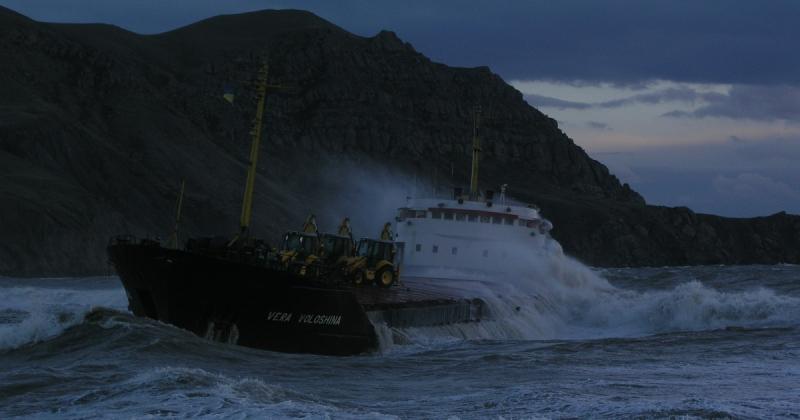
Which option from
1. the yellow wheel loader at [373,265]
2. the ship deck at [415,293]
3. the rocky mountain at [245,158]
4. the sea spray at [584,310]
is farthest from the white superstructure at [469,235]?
the rocky mountain at [245,158]

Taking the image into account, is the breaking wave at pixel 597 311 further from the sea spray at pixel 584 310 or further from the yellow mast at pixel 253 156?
the yellow mast at pixel 253 156

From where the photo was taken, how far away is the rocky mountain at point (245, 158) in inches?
3551

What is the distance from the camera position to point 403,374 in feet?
73.4

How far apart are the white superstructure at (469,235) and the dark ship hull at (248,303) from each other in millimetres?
20576

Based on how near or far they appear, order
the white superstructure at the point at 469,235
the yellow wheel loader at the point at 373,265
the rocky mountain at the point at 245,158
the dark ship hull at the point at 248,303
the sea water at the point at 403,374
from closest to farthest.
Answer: the sea water at the point at 403,374, the dark ship hull at the point at 248,303, the yellow wheel loader at the point at 373,265, the white superstructure at the point at 469,235, the rocky mountain at the point at 245,158

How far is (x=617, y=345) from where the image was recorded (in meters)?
28.5

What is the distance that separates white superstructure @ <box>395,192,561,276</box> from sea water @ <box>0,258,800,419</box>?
10655 millimetres

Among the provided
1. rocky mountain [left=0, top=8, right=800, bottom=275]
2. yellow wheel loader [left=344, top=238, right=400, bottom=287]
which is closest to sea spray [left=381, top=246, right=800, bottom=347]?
yellow wheel loader [left=344, top=238, right=400, bottom=287]

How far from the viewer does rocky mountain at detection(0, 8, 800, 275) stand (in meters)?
90.2

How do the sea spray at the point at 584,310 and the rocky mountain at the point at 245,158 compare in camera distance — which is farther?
the rocky mountain at the point at 245,158

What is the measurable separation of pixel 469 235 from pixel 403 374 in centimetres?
2577

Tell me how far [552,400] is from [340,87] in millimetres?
172096

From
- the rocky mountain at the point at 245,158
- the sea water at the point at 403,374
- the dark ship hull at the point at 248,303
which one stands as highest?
the rocky mountain at the point at 245,158

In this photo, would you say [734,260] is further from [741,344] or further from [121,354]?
[121,354]
